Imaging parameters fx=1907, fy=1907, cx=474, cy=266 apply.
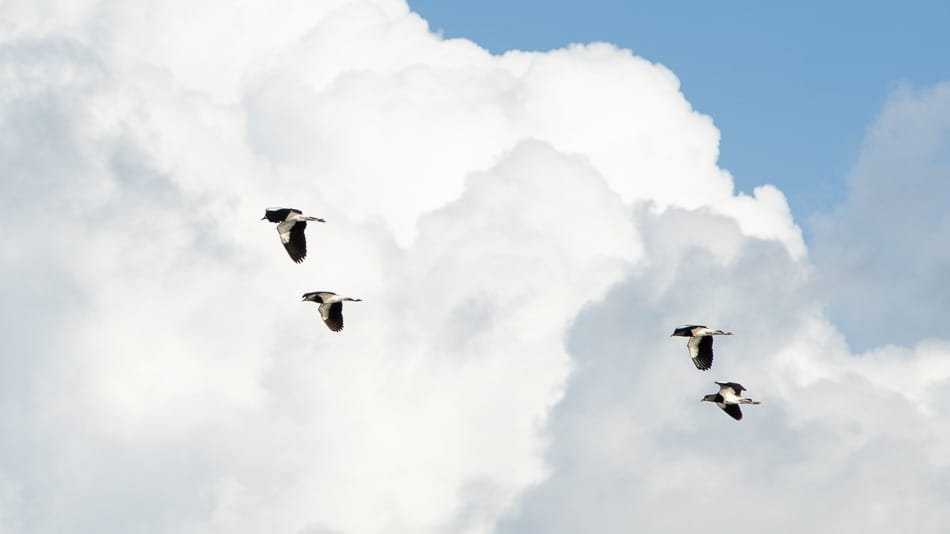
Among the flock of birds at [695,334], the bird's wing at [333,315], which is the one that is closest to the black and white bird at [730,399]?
the flock of birds at [695,334]

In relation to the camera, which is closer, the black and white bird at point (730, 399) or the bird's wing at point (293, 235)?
the bird's wing at point (293, 235)

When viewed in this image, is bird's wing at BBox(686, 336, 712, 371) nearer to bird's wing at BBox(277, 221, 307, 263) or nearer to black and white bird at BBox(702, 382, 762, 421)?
black and white bird at BBox(702, 382, 762, 421)

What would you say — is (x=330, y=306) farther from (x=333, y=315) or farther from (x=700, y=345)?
(x=700, y=345)

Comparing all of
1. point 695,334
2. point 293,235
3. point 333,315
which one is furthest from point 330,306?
point 695,334

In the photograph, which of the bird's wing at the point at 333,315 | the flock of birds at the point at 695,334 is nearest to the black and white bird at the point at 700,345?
the flock of birds at the point at 695,334

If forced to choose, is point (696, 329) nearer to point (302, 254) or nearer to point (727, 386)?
point (727, 386)

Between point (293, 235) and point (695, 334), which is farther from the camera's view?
point (695, 334)

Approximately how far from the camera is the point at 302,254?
125 metres

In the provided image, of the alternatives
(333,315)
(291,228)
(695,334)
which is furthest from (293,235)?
(695,334)

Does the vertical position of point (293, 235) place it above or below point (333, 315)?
above

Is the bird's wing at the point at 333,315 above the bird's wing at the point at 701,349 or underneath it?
underneath

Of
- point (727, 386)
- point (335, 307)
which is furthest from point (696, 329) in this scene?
point (335, 307)

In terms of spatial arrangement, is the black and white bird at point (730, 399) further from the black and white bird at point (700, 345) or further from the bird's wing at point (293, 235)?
the bird's wing at point (293, 235)

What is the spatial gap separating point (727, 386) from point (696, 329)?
17.2 ft
